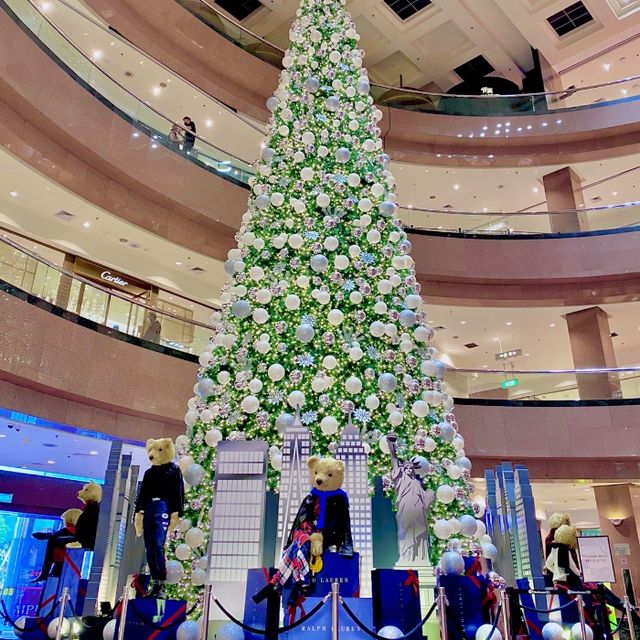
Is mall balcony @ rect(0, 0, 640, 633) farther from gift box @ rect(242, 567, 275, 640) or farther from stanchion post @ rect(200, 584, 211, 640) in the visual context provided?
stanchion post @ rect(200, 584, 211, 640)

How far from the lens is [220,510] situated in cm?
438

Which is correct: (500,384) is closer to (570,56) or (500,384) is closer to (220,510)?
(220,510)

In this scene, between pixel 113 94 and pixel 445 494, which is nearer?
pixel 445 494

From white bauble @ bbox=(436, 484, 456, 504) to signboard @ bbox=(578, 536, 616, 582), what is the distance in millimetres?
3790

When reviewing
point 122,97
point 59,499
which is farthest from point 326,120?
point 59,499

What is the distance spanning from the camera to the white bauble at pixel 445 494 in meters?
4.71

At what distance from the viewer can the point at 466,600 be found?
3939mm

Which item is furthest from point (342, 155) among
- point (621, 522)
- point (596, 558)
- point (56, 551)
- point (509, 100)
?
point (509, 100)

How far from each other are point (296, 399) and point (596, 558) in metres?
5.14

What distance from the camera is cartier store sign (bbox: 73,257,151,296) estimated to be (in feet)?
38.8

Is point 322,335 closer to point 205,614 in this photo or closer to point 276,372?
point 276,372

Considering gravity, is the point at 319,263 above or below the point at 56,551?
above

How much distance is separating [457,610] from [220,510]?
175 cm

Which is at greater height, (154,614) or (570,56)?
(570,56)
